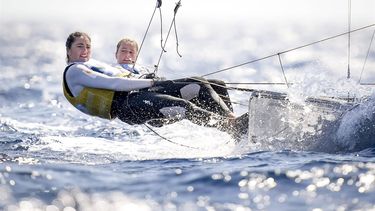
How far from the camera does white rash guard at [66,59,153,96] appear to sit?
6.19 m

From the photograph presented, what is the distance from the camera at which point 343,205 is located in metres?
4.01

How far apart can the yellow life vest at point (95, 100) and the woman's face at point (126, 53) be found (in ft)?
2.44

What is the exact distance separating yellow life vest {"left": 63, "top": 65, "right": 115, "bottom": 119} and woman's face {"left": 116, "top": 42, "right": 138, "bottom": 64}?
2.44 ft

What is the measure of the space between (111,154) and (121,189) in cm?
197

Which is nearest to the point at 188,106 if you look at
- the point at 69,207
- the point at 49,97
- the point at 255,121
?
the point at 255,121

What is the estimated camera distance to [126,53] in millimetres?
7102

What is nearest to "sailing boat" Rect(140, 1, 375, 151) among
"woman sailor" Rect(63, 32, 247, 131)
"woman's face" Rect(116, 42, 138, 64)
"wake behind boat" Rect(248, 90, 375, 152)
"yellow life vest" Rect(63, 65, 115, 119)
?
"wake behind boat" Rect(248, 90, 375, 152)

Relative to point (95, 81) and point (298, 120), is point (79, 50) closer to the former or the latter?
point (95, 81)

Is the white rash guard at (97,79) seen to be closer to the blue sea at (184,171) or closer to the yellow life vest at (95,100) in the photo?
the yellow life vest at (95,100)

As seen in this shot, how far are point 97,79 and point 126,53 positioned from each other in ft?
2.94

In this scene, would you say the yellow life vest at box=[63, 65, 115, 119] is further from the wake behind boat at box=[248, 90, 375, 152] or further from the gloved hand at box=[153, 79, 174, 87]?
the wake behind boat at box=[248, 90, 375, 152]

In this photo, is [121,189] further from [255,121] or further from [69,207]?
[255,121]

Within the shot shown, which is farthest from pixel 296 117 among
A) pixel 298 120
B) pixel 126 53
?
pixel 126 53

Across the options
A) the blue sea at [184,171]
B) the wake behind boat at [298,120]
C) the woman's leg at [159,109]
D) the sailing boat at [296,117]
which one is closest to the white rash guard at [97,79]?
the woman's leg at [159,109]
